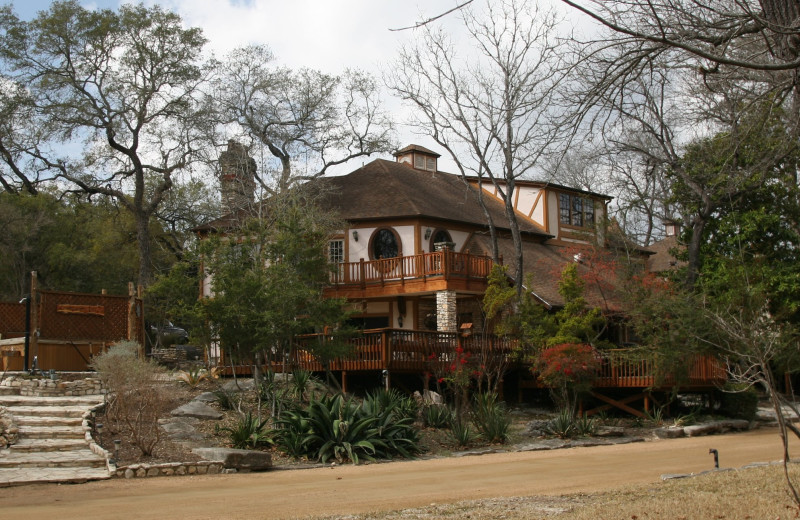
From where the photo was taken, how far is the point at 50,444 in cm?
1418

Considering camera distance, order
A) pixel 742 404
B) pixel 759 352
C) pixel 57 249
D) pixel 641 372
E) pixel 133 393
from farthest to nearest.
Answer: pixel 57 249 < pixel 742 404 < pixel 641 372 < pixel 133 393 < pixel 759 352

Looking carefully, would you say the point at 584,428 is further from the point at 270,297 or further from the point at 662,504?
the point at 662,504

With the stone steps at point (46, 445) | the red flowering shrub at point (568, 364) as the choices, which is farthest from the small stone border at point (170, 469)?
the red flowering shrub at point (568, 364)

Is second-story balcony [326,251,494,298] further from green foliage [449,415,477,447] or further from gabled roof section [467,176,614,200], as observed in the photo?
green foliage [449,415,477,447]

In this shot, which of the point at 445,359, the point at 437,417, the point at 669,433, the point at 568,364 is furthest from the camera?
the point at 445,359

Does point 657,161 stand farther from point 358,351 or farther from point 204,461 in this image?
point 204,461

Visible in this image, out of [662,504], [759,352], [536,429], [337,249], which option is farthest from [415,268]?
[759,352]

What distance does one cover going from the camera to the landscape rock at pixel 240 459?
45.1 ft

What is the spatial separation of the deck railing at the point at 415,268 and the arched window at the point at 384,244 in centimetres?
108

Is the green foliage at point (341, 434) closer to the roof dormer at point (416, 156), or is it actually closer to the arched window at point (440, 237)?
the arched window at point (440, 237)

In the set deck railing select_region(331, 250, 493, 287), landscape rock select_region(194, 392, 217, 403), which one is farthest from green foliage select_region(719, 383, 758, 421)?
landscape rock select_region(194, 392, 217, 403)

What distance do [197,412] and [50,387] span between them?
10.3ft

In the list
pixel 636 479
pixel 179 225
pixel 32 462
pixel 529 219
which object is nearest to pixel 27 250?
pixel 179 225

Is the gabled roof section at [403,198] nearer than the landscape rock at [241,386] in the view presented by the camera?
No
